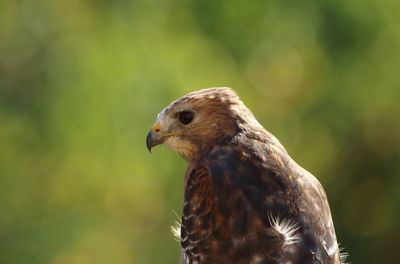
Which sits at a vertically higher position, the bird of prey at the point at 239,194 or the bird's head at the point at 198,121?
the bird's head at the point at 198,121

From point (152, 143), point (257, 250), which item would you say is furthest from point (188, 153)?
point (257, 250)

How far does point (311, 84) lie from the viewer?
47.4 feet

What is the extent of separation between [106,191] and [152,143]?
17.8 feet

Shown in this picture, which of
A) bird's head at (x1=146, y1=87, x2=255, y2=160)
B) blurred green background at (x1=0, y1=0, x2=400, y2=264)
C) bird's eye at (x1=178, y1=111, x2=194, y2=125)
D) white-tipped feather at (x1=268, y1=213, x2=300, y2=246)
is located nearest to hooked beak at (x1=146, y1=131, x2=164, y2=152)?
bird's head at (x1=146, y1=87, x2=255, y2=160)

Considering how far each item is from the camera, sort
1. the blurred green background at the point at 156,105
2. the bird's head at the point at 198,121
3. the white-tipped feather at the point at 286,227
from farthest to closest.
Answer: the blurred green background at the point at 156,105, the bird's head at the point at 198,121, the white-tipped feather at the point at 286,227

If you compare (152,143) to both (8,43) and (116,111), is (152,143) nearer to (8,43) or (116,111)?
(116,111)

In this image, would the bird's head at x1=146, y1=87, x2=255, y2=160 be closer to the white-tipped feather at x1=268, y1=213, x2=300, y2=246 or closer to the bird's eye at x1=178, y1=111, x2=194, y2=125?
the bird's eye at x1=178, y1=111, x2=194, y2=125

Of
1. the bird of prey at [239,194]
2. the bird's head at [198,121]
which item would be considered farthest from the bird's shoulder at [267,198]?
the bird's head at [198,121]

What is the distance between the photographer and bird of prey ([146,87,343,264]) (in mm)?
5336

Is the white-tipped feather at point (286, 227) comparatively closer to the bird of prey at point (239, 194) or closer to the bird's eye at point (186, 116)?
the bird of prey at point (239, 194)

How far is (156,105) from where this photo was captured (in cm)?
1088

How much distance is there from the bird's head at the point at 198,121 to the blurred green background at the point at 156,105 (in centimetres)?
475

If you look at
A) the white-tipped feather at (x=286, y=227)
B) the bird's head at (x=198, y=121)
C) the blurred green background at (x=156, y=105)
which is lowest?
the white-tipped feather at (x=286, y=227)

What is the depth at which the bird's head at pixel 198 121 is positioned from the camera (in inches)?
235
